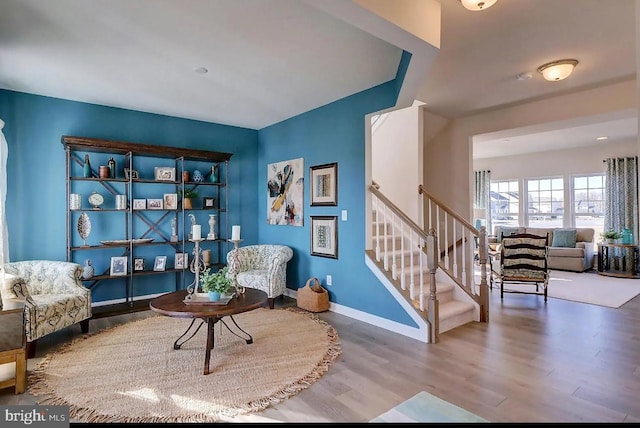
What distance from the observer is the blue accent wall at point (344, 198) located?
3740 mm

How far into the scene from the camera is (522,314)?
4121mm

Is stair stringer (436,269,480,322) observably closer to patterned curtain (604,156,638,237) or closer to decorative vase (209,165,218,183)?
decorative vase (209,165,218,183)

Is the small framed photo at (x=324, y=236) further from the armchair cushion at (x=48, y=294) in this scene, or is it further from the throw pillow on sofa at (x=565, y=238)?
the throw pillow on sofa at (x=565, y=238)

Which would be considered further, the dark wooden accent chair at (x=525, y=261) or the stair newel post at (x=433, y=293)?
the dark wooden accent chair at (x=525, y=261)

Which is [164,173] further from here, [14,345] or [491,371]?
[491,371]

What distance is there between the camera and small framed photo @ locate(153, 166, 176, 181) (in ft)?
15.4

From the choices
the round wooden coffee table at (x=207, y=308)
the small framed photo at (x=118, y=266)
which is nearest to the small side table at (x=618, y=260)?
the round wooden coffee table at (x=207, y=308)

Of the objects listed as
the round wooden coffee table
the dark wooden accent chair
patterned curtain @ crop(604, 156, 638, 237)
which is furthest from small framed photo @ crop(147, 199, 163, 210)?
patterned curtain @ crop(604, 156, 638, 237)

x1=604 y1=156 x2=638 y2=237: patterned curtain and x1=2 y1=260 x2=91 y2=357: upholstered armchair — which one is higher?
x1=604 y1=156 x2=638 y2=237: patterned curtain

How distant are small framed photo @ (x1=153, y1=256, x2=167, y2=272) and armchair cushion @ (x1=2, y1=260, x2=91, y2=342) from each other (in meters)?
1.09

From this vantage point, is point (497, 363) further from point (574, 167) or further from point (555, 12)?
point (574, 167)

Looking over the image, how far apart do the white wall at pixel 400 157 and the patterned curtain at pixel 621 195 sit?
5.52m

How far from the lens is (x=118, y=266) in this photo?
14.2 feet

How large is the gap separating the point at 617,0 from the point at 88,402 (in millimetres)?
4214
